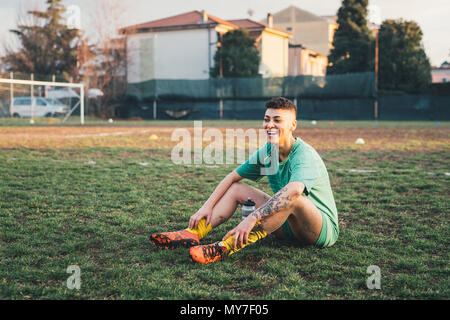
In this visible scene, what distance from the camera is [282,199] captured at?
273 centimetres

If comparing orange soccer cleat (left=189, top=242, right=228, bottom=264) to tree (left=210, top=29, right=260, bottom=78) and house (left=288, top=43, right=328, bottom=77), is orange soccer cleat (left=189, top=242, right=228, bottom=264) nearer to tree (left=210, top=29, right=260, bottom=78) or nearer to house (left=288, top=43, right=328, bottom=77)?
tree (left=210, top=29, right=260, bottom=78)

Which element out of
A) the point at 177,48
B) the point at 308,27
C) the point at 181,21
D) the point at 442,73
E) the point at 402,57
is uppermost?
the point at 308,27

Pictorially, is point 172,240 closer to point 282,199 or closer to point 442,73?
point 282,199

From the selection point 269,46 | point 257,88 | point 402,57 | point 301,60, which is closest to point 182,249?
point 257,88

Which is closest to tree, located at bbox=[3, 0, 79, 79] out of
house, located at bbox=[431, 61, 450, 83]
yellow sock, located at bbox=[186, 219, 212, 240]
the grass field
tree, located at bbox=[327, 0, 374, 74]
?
tree, located at bbox=[327, 0, 374, 74]

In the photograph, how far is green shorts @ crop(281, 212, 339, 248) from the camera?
3027 millimetres

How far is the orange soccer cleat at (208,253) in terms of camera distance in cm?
284

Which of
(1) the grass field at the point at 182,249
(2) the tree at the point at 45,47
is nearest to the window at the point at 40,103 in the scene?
(2) the tree at the point at 45,47

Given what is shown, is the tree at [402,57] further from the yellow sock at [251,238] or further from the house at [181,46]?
the yellow sock at [251,238]

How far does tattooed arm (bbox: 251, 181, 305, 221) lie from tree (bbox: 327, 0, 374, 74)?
3282cm

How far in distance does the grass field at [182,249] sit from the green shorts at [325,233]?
0.07 meters

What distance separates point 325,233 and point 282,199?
0.55 meters

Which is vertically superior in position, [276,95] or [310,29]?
[310,29]
